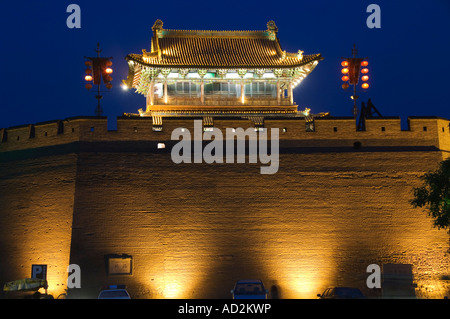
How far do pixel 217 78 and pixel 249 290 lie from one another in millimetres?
11693

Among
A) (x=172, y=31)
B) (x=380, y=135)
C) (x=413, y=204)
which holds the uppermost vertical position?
(x=172, y=31)

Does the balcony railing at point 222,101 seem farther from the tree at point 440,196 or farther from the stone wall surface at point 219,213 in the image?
the tree at point 440,196

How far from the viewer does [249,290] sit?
61.7ft

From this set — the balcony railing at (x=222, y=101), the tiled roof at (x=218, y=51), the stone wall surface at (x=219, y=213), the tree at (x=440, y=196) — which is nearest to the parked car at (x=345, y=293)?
the stone wall surface at (x=219, y=213)

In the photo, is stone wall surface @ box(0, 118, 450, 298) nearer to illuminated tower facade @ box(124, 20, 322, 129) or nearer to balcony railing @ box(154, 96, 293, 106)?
illuminated tower facade @ box(124, 20, 322, 129)

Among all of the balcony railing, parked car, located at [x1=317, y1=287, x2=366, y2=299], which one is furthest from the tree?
the balcony railing

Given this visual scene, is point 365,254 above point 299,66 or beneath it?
beneath

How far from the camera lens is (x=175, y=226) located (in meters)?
21.3

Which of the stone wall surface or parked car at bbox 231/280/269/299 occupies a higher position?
the stone wall surface

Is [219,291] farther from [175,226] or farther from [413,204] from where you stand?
[413,204]

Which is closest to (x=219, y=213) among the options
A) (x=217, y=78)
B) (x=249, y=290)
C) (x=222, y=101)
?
(x=249, y=290)

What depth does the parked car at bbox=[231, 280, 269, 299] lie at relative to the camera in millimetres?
18281
